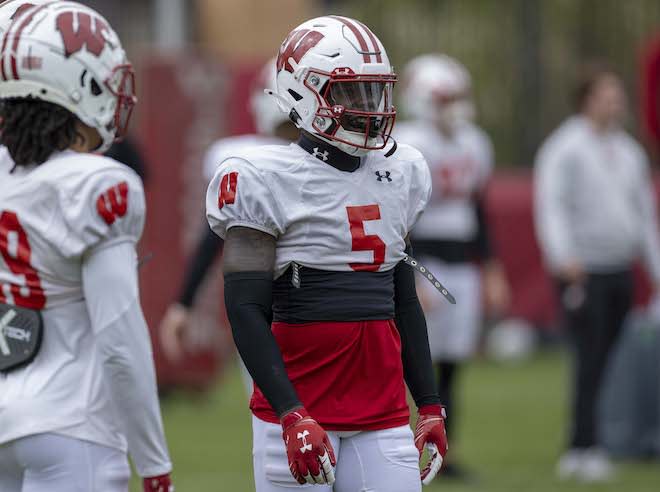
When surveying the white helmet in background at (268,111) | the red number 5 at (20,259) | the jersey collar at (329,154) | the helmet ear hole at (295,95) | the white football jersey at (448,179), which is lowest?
the white football jersey at (448,179)

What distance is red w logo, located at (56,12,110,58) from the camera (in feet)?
12.1

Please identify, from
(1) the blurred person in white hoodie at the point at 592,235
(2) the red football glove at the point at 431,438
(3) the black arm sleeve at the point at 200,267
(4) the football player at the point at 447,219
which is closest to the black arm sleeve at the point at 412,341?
(2) the red football glove at the point at 431,438

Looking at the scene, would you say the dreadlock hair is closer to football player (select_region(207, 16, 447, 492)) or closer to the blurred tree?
football player (select_region(207, 16, 447, 492))

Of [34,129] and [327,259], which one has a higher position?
[34,129]

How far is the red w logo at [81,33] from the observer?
3693 mm

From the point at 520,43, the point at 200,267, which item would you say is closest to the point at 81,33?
the point at 200,267

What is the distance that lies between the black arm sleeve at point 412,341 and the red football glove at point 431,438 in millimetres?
36

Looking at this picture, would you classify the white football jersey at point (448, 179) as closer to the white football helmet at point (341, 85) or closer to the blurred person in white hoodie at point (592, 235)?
the blurred person in white hoodie at point (592, 235)

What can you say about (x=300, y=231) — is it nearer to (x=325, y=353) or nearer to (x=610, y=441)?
(x=325, y=353)

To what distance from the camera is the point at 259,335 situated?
346 cm

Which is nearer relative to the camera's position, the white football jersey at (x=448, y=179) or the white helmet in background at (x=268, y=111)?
the white helmet in background at (x=268, y=111)

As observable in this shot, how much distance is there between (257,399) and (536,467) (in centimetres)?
434

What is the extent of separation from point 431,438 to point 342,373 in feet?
0.97

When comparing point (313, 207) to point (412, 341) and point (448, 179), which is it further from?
point (448, 179)
